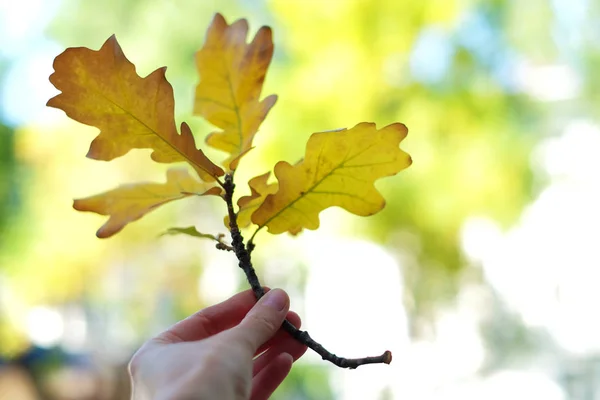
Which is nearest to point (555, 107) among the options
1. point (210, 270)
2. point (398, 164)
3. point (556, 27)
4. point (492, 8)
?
point (556, 27)

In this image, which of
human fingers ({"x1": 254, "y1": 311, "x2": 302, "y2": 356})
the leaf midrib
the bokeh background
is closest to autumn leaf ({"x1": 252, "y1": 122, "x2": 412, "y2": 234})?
the leaf midrib

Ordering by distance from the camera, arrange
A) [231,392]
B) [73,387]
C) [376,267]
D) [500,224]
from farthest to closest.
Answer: [73,387] → [376,267] → [500,224] → [231,392]

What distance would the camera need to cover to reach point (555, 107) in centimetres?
206

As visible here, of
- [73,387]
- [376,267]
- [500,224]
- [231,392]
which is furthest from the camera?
[73,387]

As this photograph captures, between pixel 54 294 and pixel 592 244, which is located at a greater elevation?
pixel 54 294

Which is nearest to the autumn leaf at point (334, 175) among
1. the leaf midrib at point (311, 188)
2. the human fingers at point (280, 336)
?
the leaf midrib at point (311, 188)

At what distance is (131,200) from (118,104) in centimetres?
10

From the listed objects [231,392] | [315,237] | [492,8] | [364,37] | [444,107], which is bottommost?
[231,392]

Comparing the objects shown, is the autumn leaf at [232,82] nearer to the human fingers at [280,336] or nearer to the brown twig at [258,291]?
the brown twig at [258,291]

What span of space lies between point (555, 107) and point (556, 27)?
0.27 metres

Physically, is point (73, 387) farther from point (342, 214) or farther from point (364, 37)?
point (364, 37)

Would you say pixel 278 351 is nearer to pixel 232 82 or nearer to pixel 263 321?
pixel 263 321

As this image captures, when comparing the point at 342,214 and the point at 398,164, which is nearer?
the point at 398,164

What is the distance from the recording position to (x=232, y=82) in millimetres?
566
